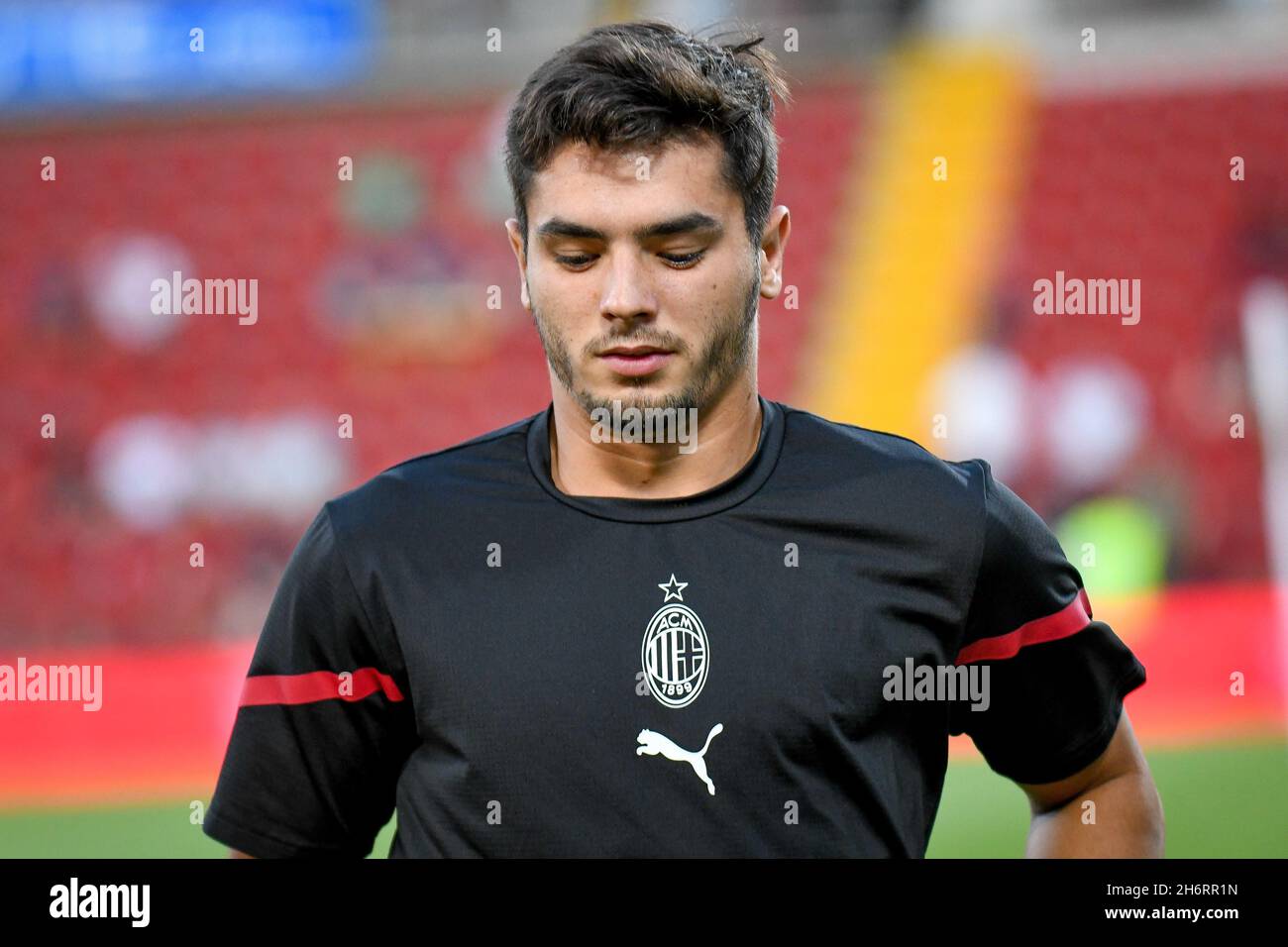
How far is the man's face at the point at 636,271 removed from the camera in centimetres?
194

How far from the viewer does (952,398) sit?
12508mm

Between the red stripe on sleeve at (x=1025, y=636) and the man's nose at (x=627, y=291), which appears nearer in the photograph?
the man's nose at (x=627, y=291)

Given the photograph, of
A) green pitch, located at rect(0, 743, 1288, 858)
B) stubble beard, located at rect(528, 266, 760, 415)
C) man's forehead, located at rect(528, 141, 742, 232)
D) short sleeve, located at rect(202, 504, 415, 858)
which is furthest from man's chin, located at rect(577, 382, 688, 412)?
green pitch, located at rect(0, 743, 1288, 858)

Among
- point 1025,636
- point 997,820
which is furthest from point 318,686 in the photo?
point 997,820

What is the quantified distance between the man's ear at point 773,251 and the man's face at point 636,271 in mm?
125

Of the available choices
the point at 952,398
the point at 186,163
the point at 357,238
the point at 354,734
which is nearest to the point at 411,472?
the point at 354,734

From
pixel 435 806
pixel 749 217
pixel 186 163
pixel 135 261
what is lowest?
pixel 435 806

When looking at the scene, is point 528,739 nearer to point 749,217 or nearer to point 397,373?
point 749,217

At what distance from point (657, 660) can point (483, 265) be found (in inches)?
481

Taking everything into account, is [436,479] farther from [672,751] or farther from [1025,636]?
[1025,636]

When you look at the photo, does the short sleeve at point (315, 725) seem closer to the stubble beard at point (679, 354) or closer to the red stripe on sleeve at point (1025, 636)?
the stubble beard at point (679, 354)

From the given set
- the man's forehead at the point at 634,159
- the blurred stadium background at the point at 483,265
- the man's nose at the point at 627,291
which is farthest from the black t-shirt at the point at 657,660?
the blurred stadium background at the point at 483,265

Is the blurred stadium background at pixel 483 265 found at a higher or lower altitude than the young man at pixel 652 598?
higher

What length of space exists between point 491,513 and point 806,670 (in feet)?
1.53
